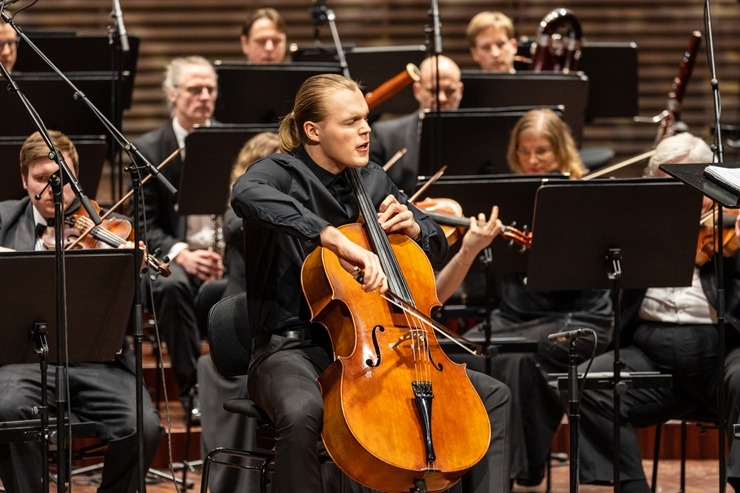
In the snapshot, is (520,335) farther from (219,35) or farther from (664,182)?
(219,35)

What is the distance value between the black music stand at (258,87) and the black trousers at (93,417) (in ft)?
6.12

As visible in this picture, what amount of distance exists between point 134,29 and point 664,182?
5.11m

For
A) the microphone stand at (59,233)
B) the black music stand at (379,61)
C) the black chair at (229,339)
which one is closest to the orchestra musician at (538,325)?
the black music stand at (379,61)

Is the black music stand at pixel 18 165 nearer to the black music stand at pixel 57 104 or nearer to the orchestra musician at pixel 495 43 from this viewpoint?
the black music stand at pixel 57 104

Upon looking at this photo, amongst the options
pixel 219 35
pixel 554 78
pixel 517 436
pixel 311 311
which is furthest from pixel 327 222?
pixel 219 35

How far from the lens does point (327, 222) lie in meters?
3.03

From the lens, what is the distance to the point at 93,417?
3.67 meters

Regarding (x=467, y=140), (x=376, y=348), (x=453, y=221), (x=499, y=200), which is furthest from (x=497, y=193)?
(x=376, y=348)

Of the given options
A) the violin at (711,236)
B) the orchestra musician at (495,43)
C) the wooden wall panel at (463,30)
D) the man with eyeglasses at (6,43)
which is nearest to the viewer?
the violin at (711,236)

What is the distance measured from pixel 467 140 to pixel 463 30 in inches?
131

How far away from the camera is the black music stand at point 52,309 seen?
123 inches

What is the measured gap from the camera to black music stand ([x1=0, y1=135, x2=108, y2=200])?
4.17 metres

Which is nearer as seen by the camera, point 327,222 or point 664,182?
point 327,222

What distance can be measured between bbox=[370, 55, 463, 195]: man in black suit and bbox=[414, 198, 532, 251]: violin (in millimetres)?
1296
